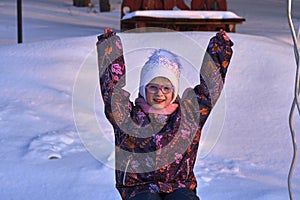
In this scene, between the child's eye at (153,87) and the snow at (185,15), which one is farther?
the snow at (185,15)

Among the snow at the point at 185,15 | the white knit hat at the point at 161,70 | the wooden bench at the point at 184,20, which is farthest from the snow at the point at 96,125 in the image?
the snow at the point at 185,15

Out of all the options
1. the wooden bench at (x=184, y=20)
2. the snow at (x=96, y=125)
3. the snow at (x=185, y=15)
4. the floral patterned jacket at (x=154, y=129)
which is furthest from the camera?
the snow at (x=185, y=15)

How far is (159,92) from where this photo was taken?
2.60 m

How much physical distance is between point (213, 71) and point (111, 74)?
17.3 inches

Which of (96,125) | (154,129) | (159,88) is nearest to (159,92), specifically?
(159,88)

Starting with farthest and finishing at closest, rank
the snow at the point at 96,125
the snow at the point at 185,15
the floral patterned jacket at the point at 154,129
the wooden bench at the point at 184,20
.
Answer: the snow at the point at 185,15 < the wooden bench at the point at 184,20 < the snow at the point at 96,125 < the floral patterned jacket at the point at 154,129

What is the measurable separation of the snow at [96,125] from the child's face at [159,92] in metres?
0.75

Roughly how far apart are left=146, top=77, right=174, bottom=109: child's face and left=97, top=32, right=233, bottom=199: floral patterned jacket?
52 millimetres

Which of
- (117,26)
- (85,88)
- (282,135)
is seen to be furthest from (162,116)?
(117,26)

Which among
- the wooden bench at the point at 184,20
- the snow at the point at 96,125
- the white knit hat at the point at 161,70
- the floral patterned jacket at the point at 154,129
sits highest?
the white knit hat at the point at 161,70

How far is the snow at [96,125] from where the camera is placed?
3.88 meters

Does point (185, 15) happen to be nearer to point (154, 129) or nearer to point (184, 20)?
point (184, 20)

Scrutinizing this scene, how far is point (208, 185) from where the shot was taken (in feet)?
12.8

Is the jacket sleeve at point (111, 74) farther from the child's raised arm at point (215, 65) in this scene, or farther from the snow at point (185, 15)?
the snow at point (185, 15)
